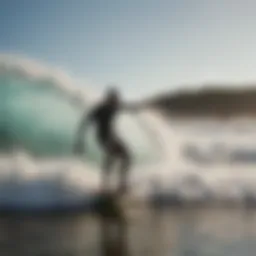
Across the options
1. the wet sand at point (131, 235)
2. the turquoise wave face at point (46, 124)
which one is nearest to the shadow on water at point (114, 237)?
the wet sand at point (131, 235)

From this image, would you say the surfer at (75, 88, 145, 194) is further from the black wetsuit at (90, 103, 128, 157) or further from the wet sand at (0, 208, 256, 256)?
the wet sand at (0, 208, 256, 256)

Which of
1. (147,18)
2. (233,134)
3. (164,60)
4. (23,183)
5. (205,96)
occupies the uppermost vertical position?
(147,18)

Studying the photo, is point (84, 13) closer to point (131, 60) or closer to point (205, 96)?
point (131, 60)

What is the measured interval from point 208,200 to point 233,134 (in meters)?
0.20

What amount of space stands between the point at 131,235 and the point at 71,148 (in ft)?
0.99

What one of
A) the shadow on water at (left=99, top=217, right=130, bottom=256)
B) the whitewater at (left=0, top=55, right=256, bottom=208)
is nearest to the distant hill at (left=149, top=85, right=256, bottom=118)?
the whitewater at (left=0, top=55, right=256, bottom=208)

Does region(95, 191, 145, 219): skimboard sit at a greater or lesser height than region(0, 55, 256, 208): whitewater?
lesser

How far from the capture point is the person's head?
164 centimetres

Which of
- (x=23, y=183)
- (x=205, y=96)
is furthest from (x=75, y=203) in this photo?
(x=205, y=96)

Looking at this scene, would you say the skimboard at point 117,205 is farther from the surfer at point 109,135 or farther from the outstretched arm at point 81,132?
the outstretched arm at point 81,132

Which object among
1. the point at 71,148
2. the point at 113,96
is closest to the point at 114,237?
the point at 71,148

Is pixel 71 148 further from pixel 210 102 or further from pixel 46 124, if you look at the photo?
pixel 210 102

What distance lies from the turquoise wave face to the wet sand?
180 mm

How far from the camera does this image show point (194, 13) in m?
1.69
